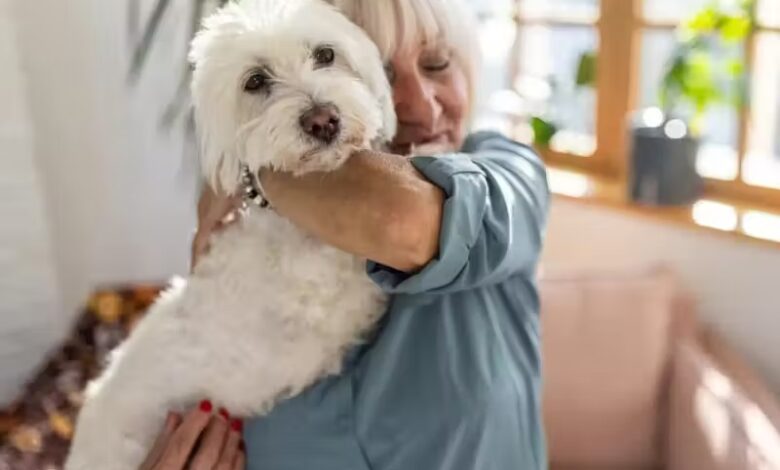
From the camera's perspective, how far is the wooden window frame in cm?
192

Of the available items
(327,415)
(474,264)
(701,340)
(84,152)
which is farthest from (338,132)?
(84,152)

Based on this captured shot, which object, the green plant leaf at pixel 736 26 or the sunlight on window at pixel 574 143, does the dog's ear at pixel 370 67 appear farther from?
the sunlight on window at pixel 574 143

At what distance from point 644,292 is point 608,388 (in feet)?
0.58

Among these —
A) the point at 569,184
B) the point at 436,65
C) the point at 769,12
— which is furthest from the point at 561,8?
the point at 436,65

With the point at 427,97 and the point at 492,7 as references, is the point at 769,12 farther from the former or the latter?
the point at 427,97

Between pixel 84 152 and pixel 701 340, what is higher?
pixel 84 152

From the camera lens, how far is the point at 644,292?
1.71 m

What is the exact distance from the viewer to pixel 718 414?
1534 mm

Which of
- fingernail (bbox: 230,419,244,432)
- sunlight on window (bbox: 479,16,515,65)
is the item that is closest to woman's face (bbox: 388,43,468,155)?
fingernail (bbox: 230,419,244,432)

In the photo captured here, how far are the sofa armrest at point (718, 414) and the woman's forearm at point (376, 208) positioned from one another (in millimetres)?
700

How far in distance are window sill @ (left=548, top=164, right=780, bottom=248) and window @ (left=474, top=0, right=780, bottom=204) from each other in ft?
0.17

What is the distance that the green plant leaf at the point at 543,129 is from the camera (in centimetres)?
220

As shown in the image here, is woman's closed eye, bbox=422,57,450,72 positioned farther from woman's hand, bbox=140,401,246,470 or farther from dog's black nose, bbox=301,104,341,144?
woman's hand, bbox=140,401,246,470

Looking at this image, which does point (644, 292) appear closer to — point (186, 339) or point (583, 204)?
point (583, 204)
